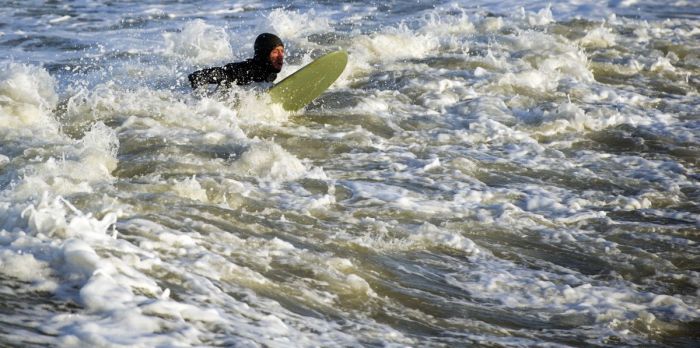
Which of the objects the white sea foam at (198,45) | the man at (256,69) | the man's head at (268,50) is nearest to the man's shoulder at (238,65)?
the man at (256,69)

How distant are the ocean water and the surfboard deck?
0.13m

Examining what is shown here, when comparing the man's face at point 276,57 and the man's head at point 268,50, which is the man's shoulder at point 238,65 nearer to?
the man's head at point 268,50

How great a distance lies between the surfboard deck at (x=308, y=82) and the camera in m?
8.48

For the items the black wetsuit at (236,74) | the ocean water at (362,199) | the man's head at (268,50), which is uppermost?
the man's head at (268,50)

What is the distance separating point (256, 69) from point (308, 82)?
0.54m

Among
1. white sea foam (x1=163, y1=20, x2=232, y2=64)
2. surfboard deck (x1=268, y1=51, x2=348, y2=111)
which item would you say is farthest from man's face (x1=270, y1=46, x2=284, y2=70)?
white sea foam (x1=163, y1=20, x2=232, y2=64)

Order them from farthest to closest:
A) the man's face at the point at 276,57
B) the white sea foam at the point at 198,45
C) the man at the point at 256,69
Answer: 1. the white sea foam at the point at 198,45
2. the man's face at the point at 276,57
3. the man at the point at 256,69

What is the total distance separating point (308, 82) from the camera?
8.78 meters

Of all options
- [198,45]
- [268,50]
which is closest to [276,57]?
[268,50]

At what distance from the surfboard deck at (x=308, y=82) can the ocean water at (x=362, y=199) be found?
0.42ft

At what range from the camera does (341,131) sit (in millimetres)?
8188

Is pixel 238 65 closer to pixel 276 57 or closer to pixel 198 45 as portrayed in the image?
pixel 276 57

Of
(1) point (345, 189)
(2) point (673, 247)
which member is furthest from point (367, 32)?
(2) point (673, 247)

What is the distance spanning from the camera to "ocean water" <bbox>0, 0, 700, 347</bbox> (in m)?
4.11
